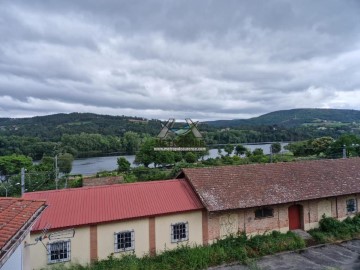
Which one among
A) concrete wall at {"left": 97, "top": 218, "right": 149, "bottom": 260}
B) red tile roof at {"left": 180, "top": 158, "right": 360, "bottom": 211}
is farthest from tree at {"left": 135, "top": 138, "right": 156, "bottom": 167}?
concrete wall at {"left": 97, "top": 218, "right": 149, "bottom": 260}

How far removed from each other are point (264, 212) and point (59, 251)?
36.1ft

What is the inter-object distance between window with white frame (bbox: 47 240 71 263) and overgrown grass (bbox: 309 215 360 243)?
13438 millimetres

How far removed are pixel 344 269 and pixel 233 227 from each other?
214 inches

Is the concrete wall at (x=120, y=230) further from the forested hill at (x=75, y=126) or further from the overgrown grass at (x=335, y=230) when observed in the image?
the forested hill at (x=75, y=126)

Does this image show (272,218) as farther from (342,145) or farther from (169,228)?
(342,145)

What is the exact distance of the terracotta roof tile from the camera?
5.85m

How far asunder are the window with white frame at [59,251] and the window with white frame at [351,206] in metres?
17.1

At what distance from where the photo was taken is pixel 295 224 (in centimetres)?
1803

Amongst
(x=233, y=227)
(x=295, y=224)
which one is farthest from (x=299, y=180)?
(x=233, y=227)

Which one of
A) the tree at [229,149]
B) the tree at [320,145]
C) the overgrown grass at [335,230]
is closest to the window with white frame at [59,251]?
the overgrown grass at [335,230]

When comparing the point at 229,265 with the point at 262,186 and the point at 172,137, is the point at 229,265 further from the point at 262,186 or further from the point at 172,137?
the point at 172,137

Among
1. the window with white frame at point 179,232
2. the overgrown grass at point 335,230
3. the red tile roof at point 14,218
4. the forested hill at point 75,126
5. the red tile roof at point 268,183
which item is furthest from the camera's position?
the forested hill at point 75,126

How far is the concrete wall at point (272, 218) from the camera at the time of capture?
15.9m

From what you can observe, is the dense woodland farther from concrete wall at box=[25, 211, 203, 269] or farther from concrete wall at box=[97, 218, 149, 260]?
concrete wall at box=[97, 218, 149, 260]
